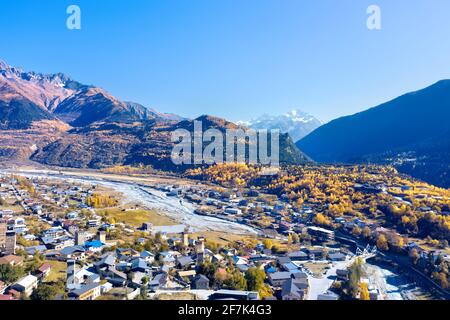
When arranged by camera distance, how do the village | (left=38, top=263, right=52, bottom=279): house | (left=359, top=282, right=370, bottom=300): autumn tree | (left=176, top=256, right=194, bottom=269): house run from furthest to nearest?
(left=176, top=256, right=194, bottom=269): house < (left=359, top=282, right=370, bottom=300): autumn tree < (left=38, top=263, right=52, bottom=279): house < the village

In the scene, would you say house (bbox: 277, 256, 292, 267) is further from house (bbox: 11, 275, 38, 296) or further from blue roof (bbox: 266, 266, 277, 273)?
house (bbox: 11, 275, 38, 296)

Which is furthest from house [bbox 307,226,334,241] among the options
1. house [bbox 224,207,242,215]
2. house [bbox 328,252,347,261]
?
house [bbox 224,207,242,215]

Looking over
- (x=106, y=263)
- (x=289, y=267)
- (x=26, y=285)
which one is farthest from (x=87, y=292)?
(x=289, y=267)

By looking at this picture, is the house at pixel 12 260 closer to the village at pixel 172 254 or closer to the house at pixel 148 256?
the village at pixel 172 254

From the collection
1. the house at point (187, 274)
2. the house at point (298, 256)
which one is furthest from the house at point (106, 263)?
the house at point (298, 256)

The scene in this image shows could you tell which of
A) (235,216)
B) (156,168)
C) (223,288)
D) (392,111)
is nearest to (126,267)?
(223,288)

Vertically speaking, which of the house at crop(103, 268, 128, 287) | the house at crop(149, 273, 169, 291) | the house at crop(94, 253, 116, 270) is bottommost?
the house at crop(149, 273, 169, 291)
